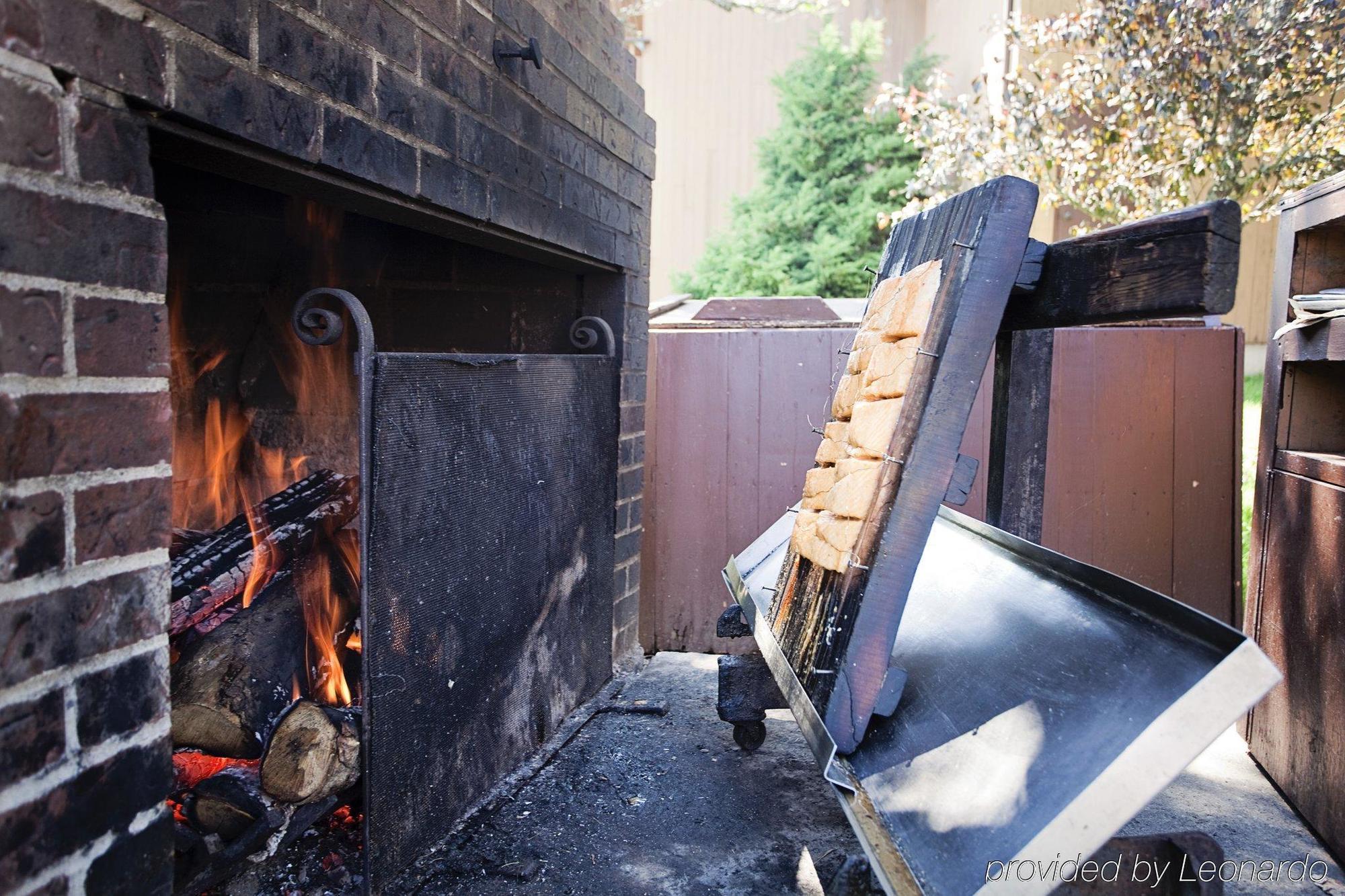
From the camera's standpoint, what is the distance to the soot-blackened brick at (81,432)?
1124mm

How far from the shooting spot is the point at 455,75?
2.13m

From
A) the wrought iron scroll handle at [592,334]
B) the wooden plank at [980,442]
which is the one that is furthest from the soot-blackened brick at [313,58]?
the wooden plank at [980,442]

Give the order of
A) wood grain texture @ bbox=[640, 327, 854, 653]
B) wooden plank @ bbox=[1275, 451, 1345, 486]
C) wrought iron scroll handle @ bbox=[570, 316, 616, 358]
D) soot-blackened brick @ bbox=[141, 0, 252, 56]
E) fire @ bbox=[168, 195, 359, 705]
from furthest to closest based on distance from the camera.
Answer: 1. wood grain texture @ bbox=[640, 327, 854, 653]
2. wrought iron scroll handle @ bbox=[570, 316, 616, 358]
3. wooden plank @ bbox=[1275, 451, 1345, 486]
4. fire @ bbox=[168, 195, 359, 705]
5. soot-blackened brick @ bbox=[141, 0, 252, 56]

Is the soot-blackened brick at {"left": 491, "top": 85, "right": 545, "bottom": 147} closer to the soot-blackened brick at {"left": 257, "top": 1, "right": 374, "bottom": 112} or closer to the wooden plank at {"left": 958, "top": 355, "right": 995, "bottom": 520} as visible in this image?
the soot-blackened brick at {"left": 257, "top": 1, "right": 374, "bottom": 112}

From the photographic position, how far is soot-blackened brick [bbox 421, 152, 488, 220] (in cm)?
202

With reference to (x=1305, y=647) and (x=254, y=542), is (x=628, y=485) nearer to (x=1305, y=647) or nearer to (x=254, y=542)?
(x=254, y=542)

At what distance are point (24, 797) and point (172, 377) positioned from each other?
64.4 inches

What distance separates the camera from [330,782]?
2068 mm

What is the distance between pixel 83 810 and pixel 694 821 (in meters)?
1.69

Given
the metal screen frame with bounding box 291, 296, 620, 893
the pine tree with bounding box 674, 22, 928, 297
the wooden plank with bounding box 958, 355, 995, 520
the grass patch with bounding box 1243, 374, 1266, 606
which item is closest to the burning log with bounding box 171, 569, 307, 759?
the metal screen frame with bounding box 291, 296, 620, 893

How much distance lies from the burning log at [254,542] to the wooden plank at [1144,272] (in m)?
1.95

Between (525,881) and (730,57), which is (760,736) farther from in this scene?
(730,57)

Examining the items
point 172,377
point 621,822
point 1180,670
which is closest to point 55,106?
point 172,377

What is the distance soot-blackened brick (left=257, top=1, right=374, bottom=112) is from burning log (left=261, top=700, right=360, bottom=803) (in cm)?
139
